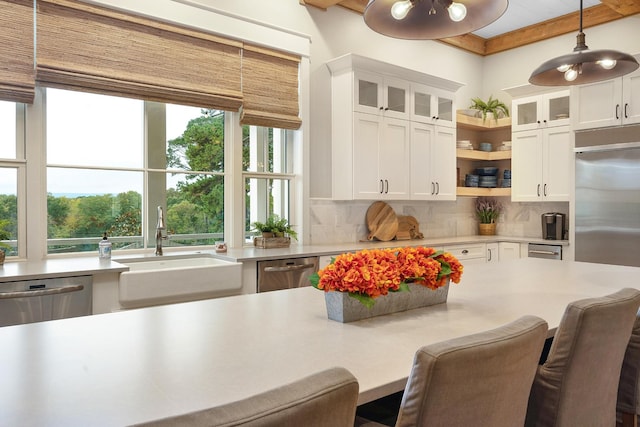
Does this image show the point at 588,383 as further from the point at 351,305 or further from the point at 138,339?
the point at 138,339

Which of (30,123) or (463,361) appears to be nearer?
(463,361)

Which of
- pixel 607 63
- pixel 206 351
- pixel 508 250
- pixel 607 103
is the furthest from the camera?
pixel 508 250

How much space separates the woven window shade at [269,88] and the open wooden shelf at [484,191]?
2.22 m

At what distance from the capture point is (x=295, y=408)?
65 cm

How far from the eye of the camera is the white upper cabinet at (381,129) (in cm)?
434

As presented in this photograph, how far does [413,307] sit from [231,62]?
2.84 m

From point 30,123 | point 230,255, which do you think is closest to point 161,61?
point 30,123

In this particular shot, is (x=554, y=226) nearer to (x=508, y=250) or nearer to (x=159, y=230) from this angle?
(x=508, y=250)

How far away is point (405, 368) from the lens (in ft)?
3.71

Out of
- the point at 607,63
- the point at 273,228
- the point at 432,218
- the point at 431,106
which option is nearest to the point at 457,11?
the point at 607,63

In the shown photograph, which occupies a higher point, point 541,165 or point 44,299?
point 541,165

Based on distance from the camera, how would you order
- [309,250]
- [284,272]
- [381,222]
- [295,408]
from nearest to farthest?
1. [295,408]
2. [284,272]
3. [309,250]
4. [381,222]

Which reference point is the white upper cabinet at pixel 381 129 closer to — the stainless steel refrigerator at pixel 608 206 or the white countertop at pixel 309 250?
the white countertop at pixel 309 250

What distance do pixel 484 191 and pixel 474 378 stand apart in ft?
16.5
